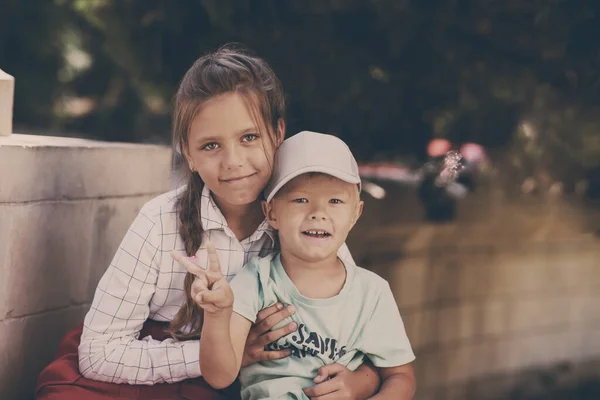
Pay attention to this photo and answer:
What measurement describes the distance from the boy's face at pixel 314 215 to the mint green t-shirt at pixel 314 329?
0.12 m

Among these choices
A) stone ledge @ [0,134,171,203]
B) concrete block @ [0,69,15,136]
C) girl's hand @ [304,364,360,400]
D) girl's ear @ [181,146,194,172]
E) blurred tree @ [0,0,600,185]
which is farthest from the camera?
blurred tree @ [0,0,600,185]

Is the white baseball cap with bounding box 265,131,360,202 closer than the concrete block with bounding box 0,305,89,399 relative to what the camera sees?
Yes

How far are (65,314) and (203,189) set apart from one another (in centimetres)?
81

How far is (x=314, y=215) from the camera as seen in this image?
8.12ft

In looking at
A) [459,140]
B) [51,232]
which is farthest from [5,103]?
[459,140]

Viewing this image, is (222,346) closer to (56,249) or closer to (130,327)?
(130,327)

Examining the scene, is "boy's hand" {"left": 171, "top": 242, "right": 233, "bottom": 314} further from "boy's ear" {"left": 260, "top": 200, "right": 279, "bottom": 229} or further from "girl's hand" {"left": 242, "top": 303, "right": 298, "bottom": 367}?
"boy's ear" {"left": 260, "top": 200, "right": 279, "bottom": 229}

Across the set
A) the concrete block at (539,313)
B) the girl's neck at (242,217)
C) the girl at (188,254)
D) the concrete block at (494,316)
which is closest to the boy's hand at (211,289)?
the girl at (188,254)

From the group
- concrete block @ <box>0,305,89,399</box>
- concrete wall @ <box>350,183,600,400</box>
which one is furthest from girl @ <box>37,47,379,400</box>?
concrete wall @ <box>350,183,600,400</box>

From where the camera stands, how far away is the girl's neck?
276 cm

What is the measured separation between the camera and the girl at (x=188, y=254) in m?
2.58

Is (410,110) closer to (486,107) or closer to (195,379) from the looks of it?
(486,107)

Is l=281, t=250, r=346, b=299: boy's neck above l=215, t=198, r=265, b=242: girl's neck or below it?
below

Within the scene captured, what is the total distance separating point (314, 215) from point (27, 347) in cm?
116
